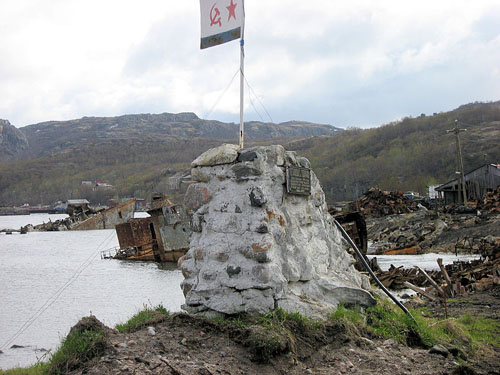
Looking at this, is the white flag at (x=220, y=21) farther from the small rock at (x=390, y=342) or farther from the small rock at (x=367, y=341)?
the small rock at (x=390, y=342)

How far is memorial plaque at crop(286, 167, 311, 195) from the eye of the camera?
6242 millimetres

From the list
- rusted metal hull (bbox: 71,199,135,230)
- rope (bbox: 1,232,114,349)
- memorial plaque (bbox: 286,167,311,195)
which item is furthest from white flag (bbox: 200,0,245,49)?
rusted metal hull (bbox: 71,199,135,230)

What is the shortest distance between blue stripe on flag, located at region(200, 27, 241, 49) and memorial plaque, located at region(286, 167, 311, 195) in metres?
2.06

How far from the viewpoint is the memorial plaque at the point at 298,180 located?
624 cm

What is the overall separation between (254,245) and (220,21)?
10.7 ft

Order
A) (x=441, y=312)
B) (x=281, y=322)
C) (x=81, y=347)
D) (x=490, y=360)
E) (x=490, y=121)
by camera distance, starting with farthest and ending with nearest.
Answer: (x=490, y=121)
(x=441, y=312)
(x=490, y=360)
(x=281, y=322)
(x=81, y=347)

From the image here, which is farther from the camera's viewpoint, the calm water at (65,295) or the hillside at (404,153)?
the hillside at (404,153)

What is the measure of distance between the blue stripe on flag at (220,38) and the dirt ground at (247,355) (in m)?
3.77

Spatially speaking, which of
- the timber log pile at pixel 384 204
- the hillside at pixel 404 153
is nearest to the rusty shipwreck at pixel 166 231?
the timber log pile at pixel 384 204

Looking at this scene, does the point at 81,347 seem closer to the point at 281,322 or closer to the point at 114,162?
the point at 281,322

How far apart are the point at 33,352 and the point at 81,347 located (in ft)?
22.8

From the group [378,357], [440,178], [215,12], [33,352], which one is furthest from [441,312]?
[440,178]

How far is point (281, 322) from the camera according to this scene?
519 cm

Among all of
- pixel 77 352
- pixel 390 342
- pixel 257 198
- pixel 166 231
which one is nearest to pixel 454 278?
pixel 390 342
